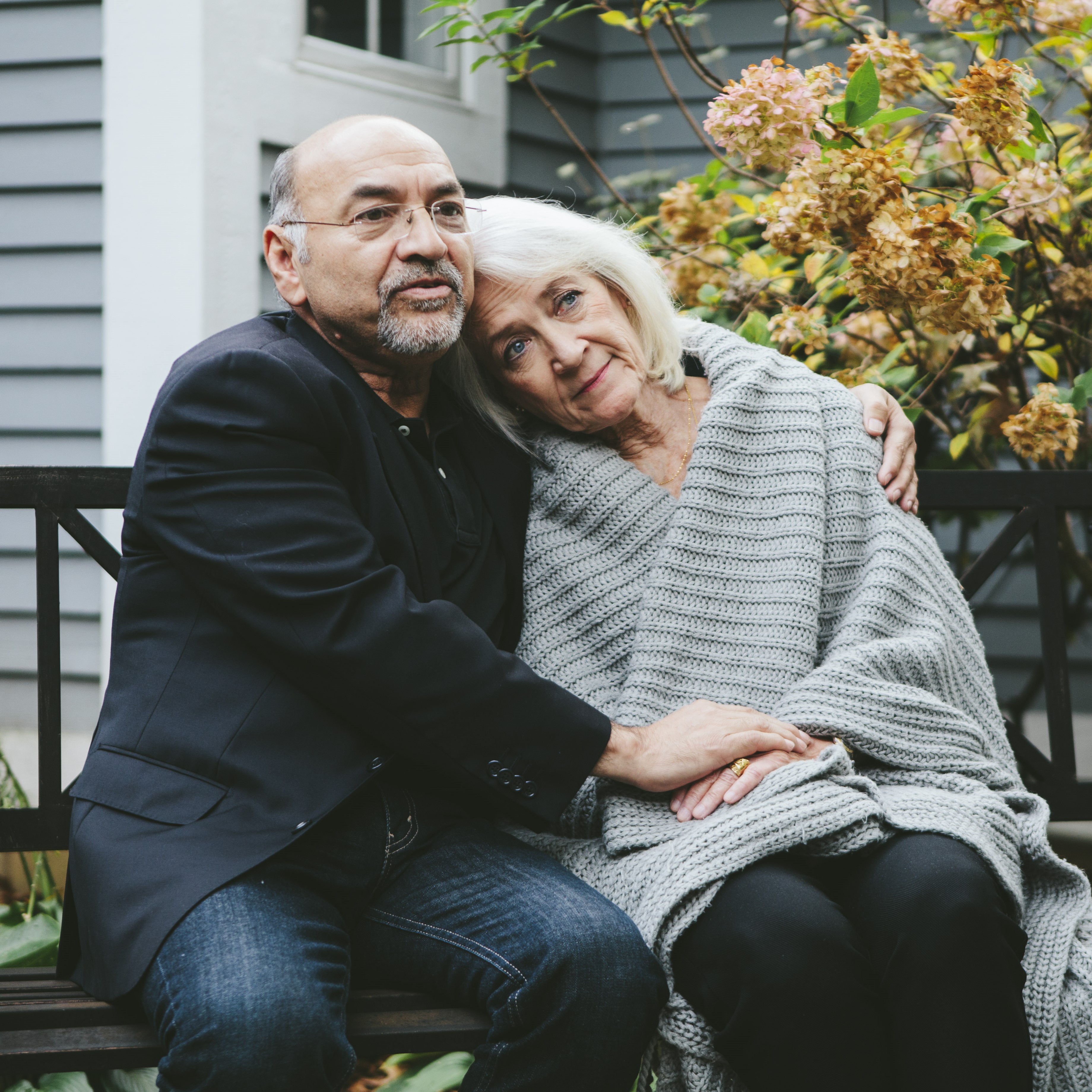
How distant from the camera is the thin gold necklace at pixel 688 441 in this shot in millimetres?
2189

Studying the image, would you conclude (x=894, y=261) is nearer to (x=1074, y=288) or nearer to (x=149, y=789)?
(x=1074, y=288)


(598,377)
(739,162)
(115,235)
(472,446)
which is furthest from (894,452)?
(115,235)

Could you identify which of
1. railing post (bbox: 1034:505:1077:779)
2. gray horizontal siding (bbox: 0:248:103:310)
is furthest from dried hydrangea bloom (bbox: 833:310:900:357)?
gray horizontal siding (bbox: 0:248:103:310)

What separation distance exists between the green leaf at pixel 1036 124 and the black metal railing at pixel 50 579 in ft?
5.93

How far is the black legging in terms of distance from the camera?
5.06 feet

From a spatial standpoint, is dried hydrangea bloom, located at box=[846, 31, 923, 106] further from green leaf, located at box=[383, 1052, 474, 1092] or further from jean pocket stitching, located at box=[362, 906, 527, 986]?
green leaf, located at box=[383, 1052, 474, 1092]

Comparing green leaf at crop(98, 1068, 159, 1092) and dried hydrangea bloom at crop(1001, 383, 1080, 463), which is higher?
dried hydrangea bloom at crop(1001, 383, 1080, 463)

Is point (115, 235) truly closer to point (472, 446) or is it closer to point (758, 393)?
point (472, 446)

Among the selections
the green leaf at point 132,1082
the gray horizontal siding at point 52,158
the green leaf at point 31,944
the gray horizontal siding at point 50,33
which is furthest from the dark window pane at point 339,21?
the green leaf at point 132,1082

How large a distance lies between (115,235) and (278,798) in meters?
2.09

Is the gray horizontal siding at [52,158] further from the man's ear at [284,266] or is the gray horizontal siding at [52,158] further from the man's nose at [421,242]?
the man's nose at [421,242]

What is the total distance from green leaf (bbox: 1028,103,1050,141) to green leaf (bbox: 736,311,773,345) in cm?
60

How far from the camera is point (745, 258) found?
2.71 m

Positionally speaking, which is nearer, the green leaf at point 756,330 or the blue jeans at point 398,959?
the blue jeans at point 398,959
